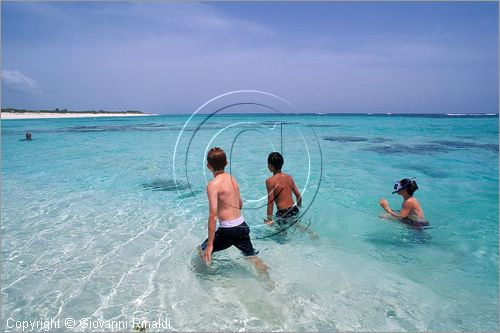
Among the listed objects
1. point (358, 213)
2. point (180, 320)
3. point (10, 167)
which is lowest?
point (180, 320)

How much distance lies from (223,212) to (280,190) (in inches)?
78.1

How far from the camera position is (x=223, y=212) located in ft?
14.9

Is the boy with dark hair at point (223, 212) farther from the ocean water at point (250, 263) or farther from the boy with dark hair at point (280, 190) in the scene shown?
the boy with dark hair at point (280, 190)

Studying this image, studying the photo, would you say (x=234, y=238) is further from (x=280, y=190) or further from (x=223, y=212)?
(x=280, y=190)

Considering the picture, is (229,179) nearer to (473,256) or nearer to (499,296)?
(499,296)

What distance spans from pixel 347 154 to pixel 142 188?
43.2ft

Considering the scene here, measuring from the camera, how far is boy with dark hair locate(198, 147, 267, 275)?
4371 mm

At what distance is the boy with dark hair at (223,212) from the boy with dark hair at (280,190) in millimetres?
1574

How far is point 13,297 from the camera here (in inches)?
176

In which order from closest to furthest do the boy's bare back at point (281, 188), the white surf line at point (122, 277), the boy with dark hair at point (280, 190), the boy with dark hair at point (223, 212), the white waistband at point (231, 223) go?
the white surf line at point (122, 277)
the boy with dark hair at point (223, 212)
the white waistband at point (231, 223)
the boy with dark hair at point (280, 190)
the boy's bare back at point (281, 188)

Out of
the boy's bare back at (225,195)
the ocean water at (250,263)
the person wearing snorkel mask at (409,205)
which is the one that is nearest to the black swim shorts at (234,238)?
the boy's bare back at (225,195)

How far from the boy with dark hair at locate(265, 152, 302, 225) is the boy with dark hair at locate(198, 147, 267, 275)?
5.16ft

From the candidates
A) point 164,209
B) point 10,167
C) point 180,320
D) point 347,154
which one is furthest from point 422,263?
point 10,167

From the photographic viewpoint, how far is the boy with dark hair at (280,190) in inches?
238
